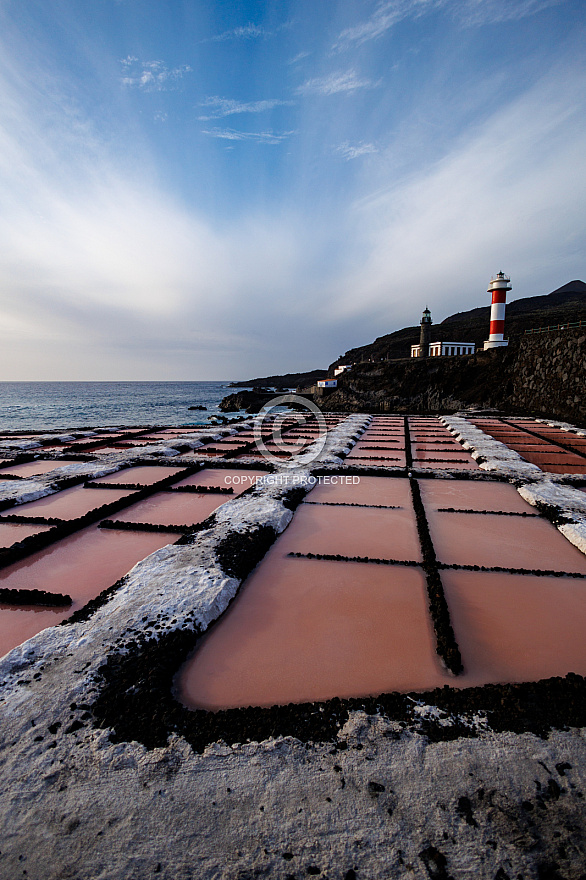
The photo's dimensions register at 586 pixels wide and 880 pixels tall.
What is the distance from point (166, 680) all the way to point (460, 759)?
106 cm

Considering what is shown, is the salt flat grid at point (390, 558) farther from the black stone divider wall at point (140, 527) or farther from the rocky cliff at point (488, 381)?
the rocky cliff at point (488, 381)

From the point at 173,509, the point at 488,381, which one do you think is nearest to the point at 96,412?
the point at 488,381

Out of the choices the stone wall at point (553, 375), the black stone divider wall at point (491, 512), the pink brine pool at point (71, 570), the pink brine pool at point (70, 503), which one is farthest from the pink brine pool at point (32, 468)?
the stone wall at point (553, 375)

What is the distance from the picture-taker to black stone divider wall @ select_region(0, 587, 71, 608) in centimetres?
214

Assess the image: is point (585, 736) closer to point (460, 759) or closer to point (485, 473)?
point (460, 759)

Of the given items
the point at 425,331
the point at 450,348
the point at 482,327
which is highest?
the point at 482,327

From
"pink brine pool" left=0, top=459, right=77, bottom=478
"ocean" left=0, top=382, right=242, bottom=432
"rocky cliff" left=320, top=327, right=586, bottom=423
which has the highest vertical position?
"rocky cliff" left=320, top=327, right=586, bottom=423

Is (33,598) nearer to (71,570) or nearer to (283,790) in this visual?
(71,570)

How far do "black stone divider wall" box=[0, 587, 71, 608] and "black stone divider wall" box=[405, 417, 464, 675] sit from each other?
192 cm

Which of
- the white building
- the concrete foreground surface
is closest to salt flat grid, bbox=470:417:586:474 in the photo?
the concrete foreground surface

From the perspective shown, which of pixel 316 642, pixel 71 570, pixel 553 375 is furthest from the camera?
pixel 553 375

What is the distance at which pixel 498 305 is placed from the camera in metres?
22.7

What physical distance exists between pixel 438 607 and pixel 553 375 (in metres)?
15.4

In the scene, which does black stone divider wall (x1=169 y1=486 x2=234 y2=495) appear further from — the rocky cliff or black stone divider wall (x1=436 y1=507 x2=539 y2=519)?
the rocky cliff
